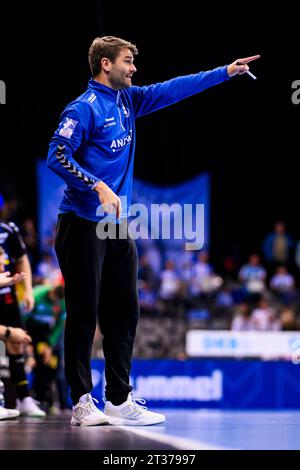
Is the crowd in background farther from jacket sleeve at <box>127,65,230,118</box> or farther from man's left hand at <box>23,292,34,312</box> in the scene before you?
jacket sleeve at <box>127,65,230,118</box>

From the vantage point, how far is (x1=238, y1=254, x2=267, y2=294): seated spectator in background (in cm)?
1644

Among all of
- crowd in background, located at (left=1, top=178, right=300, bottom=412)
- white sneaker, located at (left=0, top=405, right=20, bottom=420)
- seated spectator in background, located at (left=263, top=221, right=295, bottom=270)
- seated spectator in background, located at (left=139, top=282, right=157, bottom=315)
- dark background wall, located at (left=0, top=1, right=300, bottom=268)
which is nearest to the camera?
white sneaker, located at (left=0, top=405, right=20, bottom=420)

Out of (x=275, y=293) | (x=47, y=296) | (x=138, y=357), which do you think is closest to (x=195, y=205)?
(x=275, y=293)

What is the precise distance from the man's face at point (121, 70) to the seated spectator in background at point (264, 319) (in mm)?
10724

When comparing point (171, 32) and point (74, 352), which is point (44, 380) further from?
point (171, 32)

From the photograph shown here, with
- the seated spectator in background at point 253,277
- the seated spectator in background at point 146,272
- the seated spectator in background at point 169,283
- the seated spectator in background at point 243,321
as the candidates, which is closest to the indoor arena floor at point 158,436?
the seated spectator in background at point 243,321

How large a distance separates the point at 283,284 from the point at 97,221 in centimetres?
1236

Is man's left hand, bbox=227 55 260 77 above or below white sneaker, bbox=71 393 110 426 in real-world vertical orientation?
above

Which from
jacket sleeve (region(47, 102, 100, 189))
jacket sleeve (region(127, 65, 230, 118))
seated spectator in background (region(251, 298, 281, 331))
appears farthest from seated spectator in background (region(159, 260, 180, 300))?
jacket sleeve (region(47, 102, 100, 189))

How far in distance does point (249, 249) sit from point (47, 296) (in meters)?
10.4

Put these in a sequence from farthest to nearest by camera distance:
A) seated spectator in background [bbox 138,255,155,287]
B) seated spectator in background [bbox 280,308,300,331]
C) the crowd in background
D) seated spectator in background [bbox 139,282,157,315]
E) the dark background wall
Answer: seated spectator in background [bbox 138,255,155,287], the dark background wall, seated spectator in background [bbox 139,282,157,315], the crowd in background, seated spectator in background [bbox 280,308,300,331]

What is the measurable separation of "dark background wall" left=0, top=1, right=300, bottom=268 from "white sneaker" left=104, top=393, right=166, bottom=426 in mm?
9610

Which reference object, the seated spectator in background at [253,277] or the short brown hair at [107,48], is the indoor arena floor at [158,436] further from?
the seated spectator in background at [253,277]

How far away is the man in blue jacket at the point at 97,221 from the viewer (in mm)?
4816
